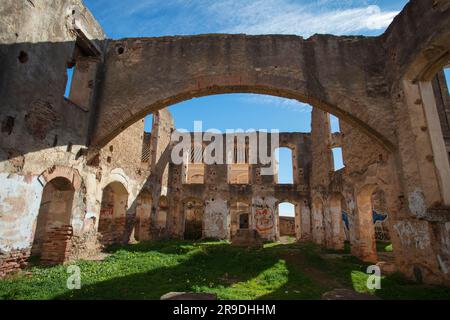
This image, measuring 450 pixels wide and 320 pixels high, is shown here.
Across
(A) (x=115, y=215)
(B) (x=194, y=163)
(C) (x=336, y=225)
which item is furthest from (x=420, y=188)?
(B) (x=194, y=163)

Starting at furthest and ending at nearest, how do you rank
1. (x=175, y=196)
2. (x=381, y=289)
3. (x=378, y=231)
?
(x=175, y=196)
(x=378, y=231)
(x=381, y=289)

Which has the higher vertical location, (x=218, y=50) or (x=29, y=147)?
(x=218, y=50)

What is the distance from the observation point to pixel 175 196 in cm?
1803

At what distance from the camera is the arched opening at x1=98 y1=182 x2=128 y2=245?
38.1 ft

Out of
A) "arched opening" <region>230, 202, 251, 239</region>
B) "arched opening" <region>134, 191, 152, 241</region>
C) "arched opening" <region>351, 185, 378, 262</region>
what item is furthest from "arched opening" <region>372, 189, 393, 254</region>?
"arched opening" <region>134, 191, 152, 241</region>

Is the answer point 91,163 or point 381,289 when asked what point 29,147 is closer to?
point 91,163

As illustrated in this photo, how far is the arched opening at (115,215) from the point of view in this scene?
11602 millimetres

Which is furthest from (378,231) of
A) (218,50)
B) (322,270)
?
(218,50)

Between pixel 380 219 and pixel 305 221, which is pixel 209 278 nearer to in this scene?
pixel 305 221

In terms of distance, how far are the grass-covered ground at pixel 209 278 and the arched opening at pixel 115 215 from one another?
2.42 meters

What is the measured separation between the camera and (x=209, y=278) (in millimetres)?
6465

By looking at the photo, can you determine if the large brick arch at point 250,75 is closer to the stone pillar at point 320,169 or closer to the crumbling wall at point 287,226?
the stone pillar at point 320,169
